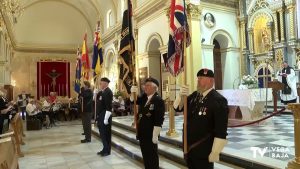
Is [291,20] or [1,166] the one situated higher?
[291,20]

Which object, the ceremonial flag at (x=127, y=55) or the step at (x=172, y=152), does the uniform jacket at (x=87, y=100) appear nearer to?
the step at (x=172, y=152)

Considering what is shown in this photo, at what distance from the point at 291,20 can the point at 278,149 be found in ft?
29.5

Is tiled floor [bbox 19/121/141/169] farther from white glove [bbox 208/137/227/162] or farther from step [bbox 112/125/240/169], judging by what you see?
white glove [bbox 208/137/227/162]

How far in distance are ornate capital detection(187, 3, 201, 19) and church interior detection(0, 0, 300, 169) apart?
0.04 m

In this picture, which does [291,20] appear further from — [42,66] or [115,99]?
[42,66]

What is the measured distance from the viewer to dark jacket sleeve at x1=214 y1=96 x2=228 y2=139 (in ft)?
9.43

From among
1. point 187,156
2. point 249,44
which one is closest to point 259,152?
point 187,156

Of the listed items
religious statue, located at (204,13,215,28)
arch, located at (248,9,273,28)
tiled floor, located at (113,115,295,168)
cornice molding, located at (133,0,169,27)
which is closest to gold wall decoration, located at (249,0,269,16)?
arch, located at (248,9,273,28)

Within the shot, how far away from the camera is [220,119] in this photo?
290 cm

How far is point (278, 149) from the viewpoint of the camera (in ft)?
16.5

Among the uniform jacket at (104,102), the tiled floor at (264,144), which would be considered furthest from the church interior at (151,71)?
the uniform jacket at (104,102)

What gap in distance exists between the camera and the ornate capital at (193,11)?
489 inches

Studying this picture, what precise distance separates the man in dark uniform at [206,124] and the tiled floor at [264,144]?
154 cm

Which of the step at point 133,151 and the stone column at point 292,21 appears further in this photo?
the stone column at point 292,21
